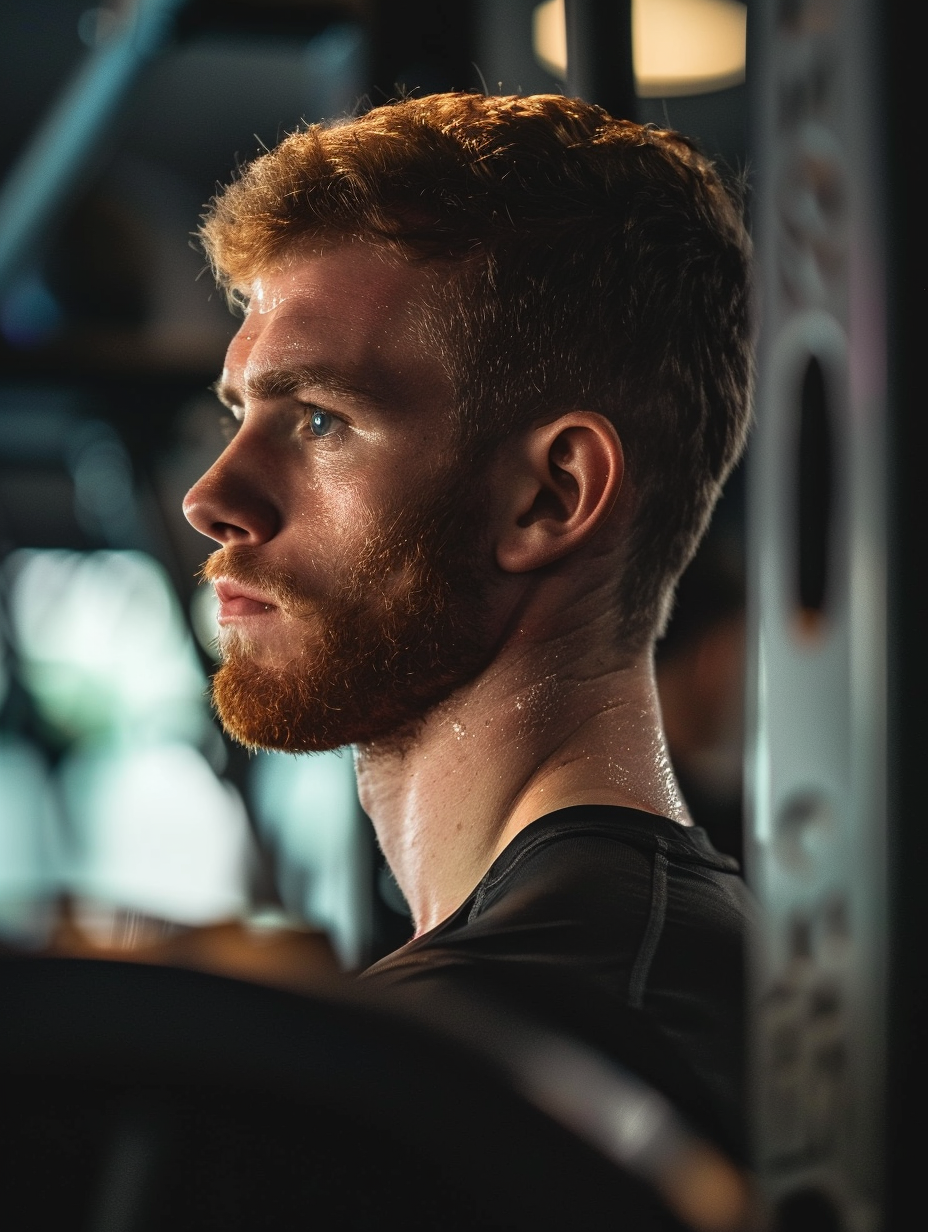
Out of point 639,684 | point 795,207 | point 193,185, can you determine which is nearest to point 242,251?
point 639,684

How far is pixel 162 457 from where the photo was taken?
3789mm

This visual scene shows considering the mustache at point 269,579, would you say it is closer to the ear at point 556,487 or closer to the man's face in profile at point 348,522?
the man's face in profile at point 348,522

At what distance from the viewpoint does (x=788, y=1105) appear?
16.4 inches

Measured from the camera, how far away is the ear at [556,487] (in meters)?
1.08

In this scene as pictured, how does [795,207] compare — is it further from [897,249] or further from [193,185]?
[193,185]

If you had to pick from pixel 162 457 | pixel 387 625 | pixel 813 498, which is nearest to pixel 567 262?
pixel 387 625

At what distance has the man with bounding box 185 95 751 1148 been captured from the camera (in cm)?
108

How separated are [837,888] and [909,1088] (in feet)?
0.18

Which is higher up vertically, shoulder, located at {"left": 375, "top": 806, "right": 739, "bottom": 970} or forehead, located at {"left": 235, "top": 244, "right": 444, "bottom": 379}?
forehead, located at {"left": 235, "top": 244, "right": 444, "bottom": 379}

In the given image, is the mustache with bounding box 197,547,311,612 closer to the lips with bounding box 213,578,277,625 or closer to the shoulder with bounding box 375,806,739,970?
the lips with bounding box 213,578,277,625

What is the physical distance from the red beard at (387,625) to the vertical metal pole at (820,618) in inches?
24.9

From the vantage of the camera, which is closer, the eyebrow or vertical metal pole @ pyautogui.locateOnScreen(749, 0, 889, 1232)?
vertical metal pole @ pyautogui.locateOnScreen(749, 0, 889, 1232)

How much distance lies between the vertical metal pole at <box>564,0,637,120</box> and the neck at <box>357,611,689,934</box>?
17.3 inches

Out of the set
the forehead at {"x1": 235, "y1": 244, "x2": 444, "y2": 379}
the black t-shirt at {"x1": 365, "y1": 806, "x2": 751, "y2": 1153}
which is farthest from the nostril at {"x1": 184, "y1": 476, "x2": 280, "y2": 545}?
the black t-shirt at {"x1": 365, "y1": 806, "x2": 751, "y2": 1153}
